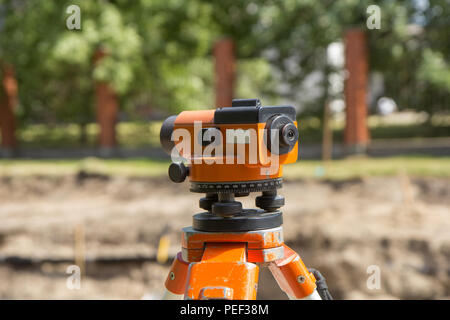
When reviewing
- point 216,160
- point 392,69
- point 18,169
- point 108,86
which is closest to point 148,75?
point 108,86

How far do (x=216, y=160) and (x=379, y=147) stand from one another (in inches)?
432

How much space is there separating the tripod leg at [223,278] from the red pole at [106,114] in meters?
13.3

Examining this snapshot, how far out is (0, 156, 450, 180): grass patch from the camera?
30.7ft

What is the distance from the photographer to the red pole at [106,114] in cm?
1449

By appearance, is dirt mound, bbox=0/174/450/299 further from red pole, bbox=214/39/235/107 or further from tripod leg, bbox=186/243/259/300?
tripod leg, bbox=186/243/259/300

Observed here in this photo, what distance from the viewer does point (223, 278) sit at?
1.54 meters

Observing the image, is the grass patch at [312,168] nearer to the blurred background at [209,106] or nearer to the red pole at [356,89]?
the blurred background at [209,106]

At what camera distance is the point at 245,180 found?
1610mm

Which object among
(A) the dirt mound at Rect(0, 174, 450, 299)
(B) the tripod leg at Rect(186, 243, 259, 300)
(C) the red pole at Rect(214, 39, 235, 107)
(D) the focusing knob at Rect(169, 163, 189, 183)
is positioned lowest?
(A) the dirt mound at Rect(0, 174, 450, 299)

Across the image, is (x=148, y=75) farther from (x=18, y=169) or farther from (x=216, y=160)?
(x=216, y=160)

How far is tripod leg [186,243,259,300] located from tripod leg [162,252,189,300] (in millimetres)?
195

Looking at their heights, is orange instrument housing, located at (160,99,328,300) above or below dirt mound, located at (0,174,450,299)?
above

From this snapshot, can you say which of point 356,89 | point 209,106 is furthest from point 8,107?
point 356,89

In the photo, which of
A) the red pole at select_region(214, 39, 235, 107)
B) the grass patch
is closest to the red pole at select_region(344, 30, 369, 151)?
the grass patch
